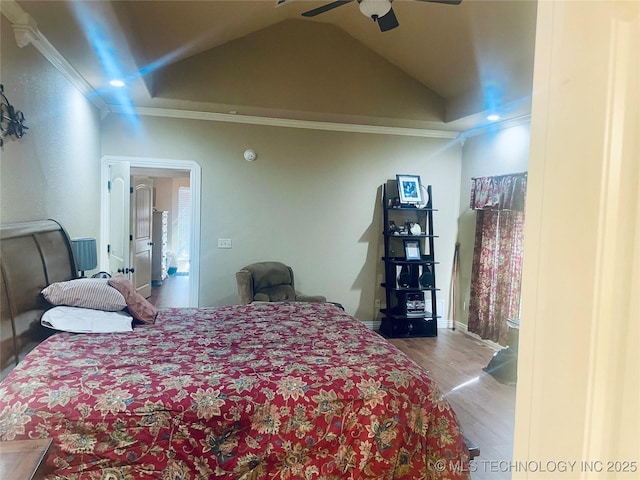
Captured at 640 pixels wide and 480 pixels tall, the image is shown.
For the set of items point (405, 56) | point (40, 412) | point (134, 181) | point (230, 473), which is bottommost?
point (230, 473)

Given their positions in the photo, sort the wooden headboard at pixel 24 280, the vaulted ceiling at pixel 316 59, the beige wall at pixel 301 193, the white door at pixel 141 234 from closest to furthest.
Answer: the wooden headboard at pixel 24 280 → the vaulted ceiling at pixel 316 59 → the beige wall at pixel 301 193 → the white door at pixel 141 234

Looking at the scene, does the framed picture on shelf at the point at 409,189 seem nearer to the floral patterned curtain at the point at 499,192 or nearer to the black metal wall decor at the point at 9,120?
the floral patterned curtain at the point at 499,192

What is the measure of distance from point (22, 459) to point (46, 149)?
97.8 inches

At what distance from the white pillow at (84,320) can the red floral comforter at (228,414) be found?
14 centimetres

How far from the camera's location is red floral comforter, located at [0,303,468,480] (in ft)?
5.42

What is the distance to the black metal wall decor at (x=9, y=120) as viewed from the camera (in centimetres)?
225

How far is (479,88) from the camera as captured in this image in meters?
4.21

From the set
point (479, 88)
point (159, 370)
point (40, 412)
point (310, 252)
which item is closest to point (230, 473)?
point (159, 370)

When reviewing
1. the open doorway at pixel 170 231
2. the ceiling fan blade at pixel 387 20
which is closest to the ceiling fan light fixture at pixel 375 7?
the ceiling fan blade at pixel 387 20

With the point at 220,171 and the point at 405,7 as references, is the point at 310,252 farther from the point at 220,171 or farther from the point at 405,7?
the point at 405,7

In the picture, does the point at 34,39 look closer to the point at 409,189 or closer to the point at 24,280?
the point at 24,280

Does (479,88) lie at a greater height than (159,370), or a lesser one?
greater

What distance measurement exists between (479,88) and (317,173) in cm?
205

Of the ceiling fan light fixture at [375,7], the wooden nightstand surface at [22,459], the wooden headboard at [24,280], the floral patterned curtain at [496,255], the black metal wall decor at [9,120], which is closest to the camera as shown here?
the wooden nightstand surface at [22,459]
